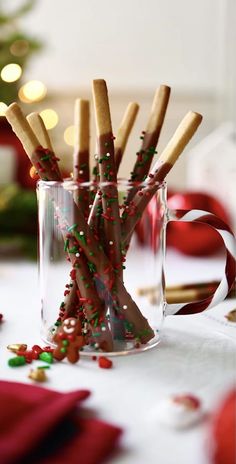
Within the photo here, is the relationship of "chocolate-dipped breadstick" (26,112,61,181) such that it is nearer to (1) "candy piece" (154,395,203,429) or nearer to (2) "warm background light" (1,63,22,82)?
(1) "candy piece" (154,395,203,429)

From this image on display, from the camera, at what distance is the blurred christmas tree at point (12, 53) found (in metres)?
1.36

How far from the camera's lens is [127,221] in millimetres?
562

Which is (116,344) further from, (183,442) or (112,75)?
(112,75)

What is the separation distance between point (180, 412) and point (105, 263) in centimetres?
16

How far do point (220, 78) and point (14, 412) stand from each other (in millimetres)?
1471

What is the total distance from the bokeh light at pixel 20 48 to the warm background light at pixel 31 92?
3.0 inches

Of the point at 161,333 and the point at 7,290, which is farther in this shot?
the point at 7,290

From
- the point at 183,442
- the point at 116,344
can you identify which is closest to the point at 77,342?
the point at 116,344

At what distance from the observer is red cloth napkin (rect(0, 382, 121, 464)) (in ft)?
1.18

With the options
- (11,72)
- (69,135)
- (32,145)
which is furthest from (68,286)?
(69,135)

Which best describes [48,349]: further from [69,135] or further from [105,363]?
[69,135]

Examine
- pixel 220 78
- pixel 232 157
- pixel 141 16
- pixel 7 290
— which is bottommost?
pixel 7 290

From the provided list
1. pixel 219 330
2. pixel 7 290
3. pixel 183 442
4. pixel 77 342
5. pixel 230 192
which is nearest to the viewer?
pixel 183 442

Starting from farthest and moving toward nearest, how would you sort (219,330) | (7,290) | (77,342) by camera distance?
1. (7,290)
2. (219,330)
3. (77,342)
